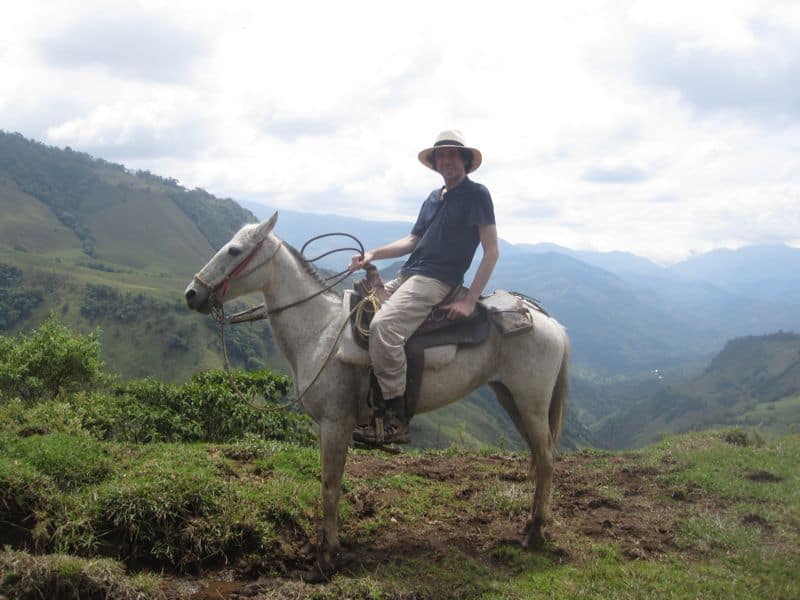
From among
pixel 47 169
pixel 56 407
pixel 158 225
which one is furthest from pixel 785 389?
pixel 47 169

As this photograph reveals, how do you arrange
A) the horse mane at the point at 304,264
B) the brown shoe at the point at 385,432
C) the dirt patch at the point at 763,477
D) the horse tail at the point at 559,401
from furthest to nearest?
the dirt patch at the point at 763,477 → the horse tail at the point at 559,401 → the horse mane at the point at 304,264 → the brown shoe at the point at 385,432

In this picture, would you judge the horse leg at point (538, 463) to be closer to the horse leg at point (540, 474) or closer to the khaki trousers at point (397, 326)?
the horse leg at point (540, 474)

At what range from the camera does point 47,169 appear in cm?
19575

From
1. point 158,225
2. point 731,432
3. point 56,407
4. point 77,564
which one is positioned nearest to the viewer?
point 77,564

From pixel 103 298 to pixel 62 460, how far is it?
110 m

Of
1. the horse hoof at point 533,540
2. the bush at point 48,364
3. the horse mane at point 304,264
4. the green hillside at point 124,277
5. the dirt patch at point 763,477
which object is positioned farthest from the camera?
the green hillside at point 124,277

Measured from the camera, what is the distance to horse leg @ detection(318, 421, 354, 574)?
16.0ft

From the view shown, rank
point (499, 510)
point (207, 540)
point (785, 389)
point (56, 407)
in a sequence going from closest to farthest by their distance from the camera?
1. point (207, 540)
2. point (499, 510)
3. point (56, 407)
4. point (785, 389)

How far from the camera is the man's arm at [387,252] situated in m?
5.19

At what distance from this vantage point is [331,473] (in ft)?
16.2

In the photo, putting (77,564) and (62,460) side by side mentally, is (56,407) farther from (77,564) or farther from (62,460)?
(77,564)

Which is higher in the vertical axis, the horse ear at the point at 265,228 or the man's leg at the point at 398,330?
the horse ear at the point at 265,228

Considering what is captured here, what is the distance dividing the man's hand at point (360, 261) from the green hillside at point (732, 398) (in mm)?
124409

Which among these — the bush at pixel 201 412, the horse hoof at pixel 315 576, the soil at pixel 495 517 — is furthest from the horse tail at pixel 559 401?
the bush at pixel 201 412
